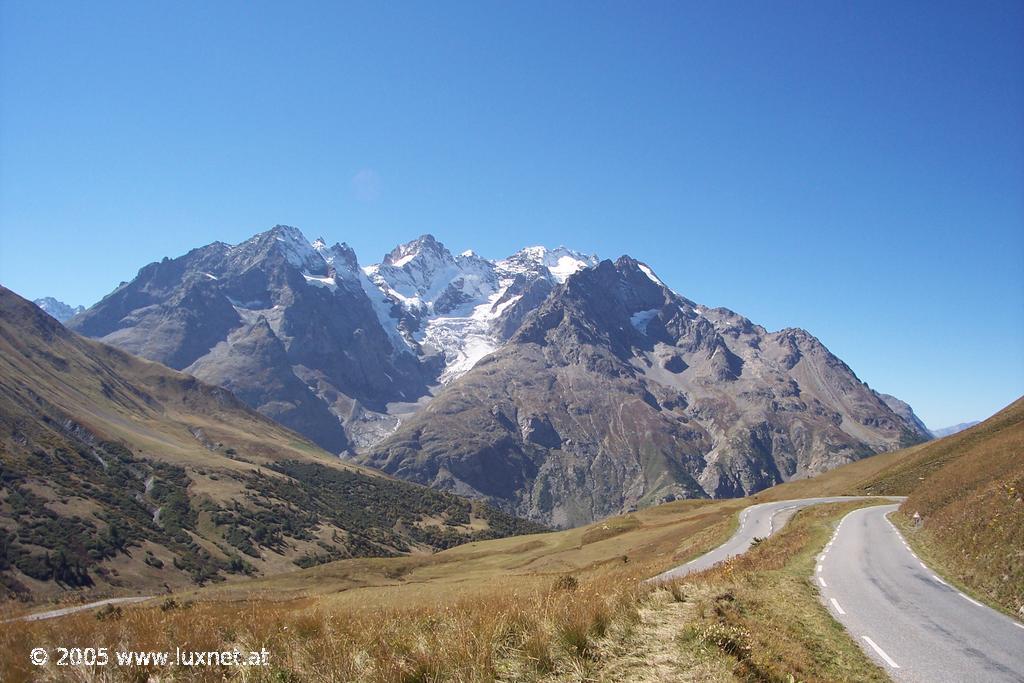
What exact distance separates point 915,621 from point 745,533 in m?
26.8

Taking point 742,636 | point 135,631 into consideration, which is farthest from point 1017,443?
point 135,631

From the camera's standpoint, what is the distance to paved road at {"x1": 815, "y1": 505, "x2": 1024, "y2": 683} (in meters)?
11.9

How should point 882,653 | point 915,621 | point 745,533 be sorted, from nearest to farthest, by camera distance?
point 882,653
point 915,621
point 745,533

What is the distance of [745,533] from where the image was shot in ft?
135

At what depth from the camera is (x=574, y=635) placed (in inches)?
332

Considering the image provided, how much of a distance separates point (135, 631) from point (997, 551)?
2739cm

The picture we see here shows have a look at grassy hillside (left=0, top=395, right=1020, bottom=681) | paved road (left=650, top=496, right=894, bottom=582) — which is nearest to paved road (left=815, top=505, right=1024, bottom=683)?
grassy hillside (left=0, top=395, right=1020, bottom=681)

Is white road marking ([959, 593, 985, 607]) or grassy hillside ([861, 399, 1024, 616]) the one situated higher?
grassy hillside ([861, 399, 1024, 616])

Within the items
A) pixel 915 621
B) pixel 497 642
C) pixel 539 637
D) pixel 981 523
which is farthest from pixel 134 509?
pixel 981 523

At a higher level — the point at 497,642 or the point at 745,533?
the point at 497,642

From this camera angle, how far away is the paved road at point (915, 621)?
11.9m

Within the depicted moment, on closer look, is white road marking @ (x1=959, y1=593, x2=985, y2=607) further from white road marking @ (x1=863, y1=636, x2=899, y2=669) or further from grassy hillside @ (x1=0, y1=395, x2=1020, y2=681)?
white road marking @ (x1=863, y1=636, x2=899, y2=669)

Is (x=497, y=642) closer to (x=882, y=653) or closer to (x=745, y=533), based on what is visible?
(x=882, y=653)

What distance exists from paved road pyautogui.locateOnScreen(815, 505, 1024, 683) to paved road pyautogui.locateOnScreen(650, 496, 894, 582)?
19.3ft
